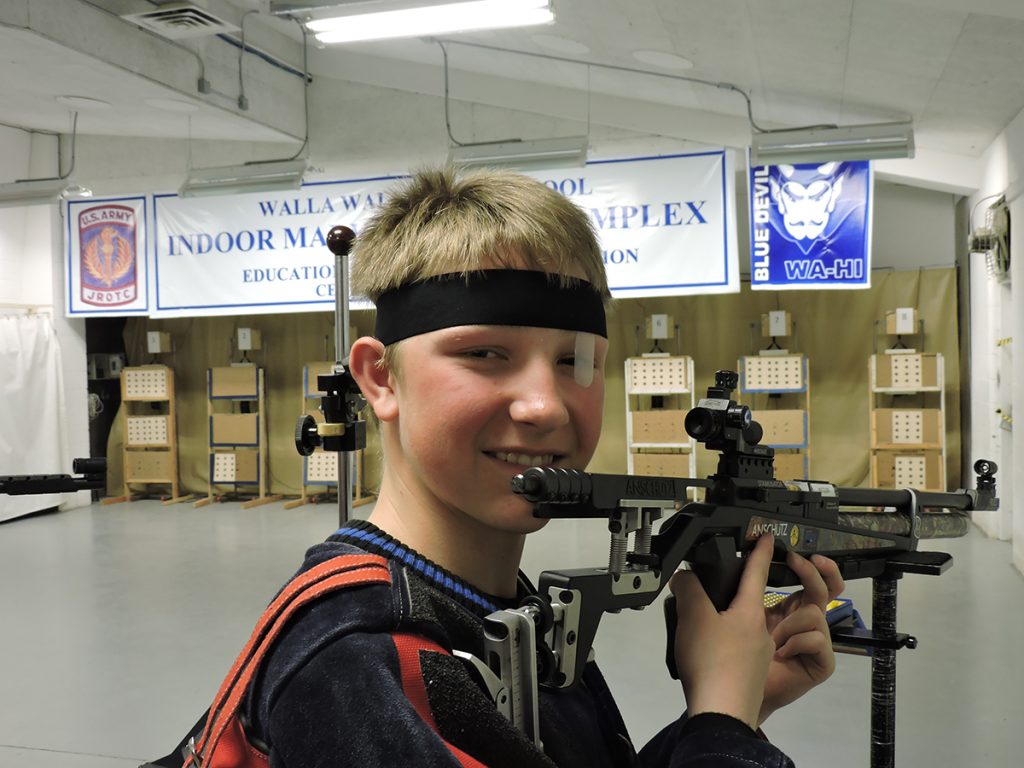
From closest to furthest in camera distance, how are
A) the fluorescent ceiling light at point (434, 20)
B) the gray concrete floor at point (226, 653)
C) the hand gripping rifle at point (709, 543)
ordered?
the hand gripping rifle at point (709, 543), the gray concrete floor at point (226, 653), the fluorescent ceiling light at point (434, 20)

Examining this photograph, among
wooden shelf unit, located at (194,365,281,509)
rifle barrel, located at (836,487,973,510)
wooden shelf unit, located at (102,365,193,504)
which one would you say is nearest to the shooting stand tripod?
rifle barrel, located at (836,487,973,510)

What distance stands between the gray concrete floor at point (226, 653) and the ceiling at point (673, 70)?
111 inches

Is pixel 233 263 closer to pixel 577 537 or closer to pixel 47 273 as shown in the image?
pixel 47 273

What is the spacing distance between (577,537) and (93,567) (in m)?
3.55

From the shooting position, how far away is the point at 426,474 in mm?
864

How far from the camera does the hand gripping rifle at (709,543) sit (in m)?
0.76

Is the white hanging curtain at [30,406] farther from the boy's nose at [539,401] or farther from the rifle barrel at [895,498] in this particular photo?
the boy's nose at [539,401]

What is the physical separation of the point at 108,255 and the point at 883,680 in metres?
7.66

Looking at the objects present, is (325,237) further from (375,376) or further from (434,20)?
(375,376)

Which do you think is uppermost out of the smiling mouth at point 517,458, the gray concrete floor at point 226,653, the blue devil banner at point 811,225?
the blue devil banner at point 811,225

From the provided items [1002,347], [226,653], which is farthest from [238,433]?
[1002,347]

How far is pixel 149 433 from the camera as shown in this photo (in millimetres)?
8945

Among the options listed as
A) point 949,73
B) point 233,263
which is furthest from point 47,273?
point 949,73

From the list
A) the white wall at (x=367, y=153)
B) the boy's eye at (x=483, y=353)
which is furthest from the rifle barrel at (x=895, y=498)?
the white wall at (x=367, y=153)
